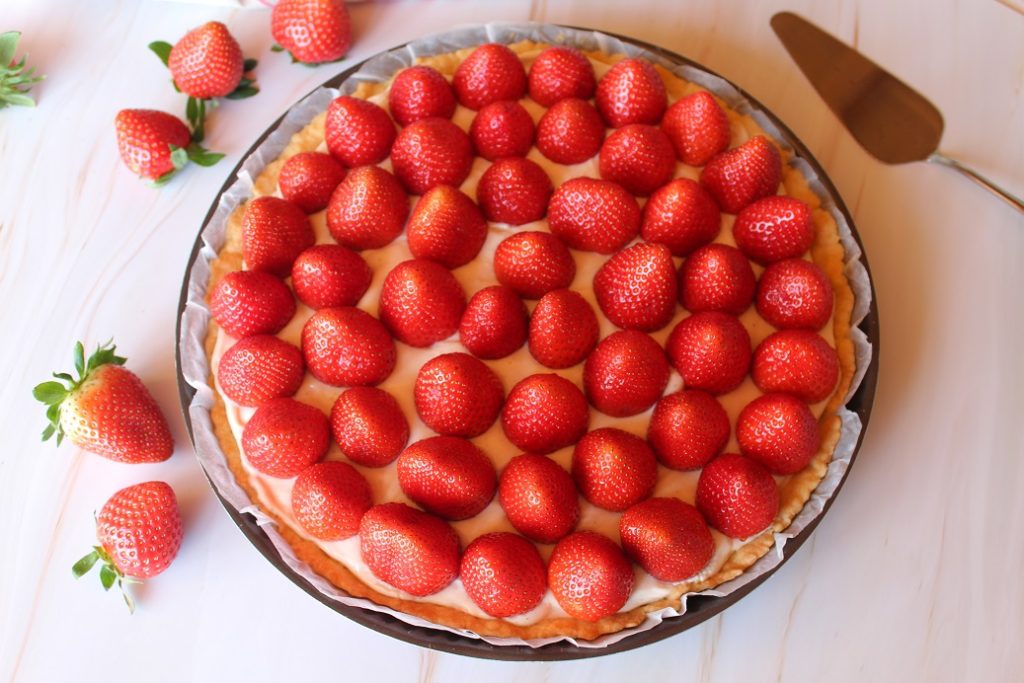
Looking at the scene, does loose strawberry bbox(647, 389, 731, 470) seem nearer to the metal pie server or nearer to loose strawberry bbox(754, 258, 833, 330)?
loose strawberry bbox(754, 258, 833, 330)

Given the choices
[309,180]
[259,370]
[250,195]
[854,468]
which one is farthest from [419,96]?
[854,468]

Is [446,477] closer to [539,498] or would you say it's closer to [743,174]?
[539,498]

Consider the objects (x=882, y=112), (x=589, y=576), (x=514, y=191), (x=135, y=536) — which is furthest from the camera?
(x=882, y=112)

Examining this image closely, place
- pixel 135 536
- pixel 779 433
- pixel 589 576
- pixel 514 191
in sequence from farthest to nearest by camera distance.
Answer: pixel 514 191, pixel 135 536, pixel 779 433, pixel 589 576

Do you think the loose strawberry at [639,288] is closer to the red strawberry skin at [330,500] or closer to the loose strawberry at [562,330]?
the loose strawberry at [562,330]

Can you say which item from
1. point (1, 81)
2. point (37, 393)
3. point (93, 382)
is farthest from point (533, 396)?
point (1, 81)

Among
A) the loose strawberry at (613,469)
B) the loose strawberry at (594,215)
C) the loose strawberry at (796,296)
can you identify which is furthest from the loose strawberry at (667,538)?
the loose strawberry at (594,215)
